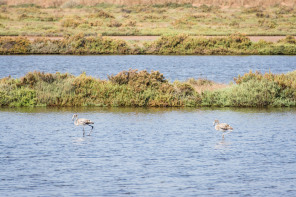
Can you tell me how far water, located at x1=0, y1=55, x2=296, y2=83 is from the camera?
38.3 meters

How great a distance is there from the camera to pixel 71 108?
25.1 m

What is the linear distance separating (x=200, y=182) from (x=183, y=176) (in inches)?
25.7

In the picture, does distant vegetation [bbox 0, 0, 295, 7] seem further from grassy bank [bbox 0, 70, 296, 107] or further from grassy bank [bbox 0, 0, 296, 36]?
grassy bank [bbox 0, 70, 296, 107]

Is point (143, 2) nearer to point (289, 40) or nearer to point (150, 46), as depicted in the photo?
point (289, 40)

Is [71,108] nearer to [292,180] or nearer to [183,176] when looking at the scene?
[183,176]

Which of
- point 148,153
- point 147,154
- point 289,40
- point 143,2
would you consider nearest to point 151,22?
point 289,40

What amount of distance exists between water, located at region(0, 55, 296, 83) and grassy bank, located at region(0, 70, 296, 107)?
942 cm

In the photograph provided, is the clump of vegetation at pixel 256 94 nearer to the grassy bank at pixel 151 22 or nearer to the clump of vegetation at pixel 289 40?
the clump of vegetation at pixel 289 40

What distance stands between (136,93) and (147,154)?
353 inches

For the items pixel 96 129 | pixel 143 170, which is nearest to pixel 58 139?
pixel 96 129

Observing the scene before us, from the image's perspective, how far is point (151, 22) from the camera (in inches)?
3145

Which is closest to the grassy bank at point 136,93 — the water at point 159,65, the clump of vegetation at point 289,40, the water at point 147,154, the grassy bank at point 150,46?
the water at point 147,154

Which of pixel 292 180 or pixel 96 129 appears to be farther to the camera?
pixel 96 129

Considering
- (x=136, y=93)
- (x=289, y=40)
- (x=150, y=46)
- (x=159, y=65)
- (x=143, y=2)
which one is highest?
(x=143, y=2)
